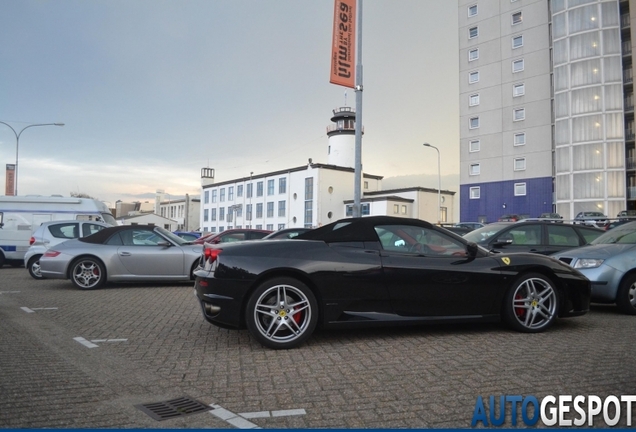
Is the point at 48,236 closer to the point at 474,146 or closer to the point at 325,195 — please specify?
the point at 474,146

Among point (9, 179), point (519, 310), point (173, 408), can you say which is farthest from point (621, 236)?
point (9, 179)

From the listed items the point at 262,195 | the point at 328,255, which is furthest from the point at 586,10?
the point at 328,255

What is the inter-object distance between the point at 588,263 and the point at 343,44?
11.6 meters

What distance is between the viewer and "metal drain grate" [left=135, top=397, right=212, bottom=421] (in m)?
3.70

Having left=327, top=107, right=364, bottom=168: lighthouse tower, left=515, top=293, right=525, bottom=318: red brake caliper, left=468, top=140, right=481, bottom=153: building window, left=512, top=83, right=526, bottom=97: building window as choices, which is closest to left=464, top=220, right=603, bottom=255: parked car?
left=515, top=293, right=525, bottom=318: red brake caliper

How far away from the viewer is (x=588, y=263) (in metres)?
8.20

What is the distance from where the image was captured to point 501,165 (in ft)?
179

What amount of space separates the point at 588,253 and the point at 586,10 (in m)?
49.6

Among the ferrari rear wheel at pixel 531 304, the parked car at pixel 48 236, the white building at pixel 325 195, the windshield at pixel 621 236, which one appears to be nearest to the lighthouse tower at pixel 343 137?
the white building at pixel 325 195

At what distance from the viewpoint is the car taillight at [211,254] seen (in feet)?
19.3

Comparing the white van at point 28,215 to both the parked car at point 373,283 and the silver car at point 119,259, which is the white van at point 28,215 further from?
the parked car at point 373,283

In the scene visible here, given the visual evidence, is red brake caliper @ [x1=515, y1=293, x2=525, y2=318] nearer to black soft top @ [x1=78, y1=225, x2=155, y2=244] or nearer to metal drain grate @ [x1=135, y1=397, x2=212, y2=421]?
metal drain grate @ [x1=135, y1=397, x2=212, y2=421]

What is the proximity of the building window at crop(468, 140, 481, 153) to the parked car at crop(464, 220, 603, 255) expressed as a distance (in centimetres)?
4825

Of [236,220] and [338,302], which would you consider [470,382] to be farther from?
[236,220]
